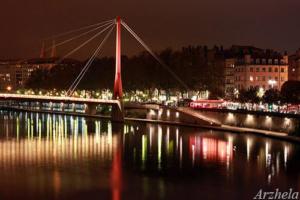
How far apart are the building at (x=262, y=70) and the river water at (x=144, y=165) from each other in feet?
58.4

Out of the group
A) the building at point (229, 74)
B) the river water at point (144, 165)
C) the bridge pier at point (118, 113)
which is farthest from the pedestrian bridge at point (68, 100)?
the building at point (229, 74)

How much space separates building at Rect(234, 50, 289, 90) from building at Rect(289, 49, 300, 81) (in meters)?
0.89

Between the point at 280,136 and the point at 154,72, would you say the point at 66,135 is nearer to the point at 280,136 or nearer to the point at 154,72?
the point at 280,136

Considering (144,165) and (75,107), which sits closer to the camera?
(144,165)

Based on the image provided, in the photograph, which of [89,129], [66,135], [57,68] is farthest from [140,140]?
[57,68]

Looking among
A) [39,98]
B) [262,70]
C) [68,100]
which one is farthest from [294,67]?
[39,98]

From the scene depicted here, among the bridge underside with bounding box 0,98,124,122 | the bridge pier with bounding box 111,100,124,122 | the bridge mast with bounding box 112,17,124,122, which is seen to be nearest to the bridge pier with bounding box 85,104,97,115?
the bridge underside with bounding box 0,98,124,122

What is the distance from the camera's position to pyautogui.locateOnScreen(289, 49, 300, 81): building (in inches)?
2217

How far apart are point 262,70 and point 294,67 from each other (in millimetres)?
3472

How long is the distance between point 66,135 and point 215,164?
45.8 feet

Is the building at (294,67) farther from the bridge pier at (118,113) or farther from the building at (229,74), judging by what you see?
the bridge pier at (118,113)

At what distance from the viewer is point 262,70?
2186 inches

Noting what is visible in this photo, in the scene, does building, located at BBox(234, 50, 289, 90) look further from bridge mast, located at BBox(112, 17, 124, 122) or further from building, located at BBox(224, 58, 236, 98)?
bridge mast, located at BBox(112, 17, 124, 122)

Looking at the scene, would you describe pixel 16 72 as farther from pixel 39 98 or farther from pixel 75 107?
pixel 39 98
